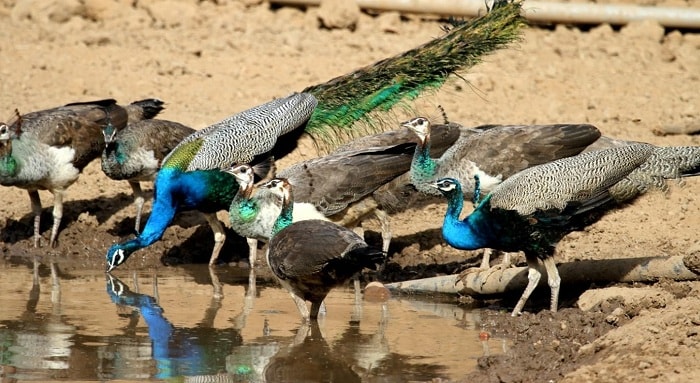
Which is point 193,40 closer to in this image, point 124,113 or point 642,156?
point 124,113

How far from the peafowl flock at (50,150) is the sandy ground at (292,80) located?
450mm

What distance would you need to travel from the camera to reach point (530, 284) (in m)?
9.05

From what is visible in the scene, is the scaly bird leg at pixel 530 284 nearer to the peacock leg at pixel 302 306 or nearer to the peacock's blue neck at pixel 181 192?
the peacock leg at pixel 302 306

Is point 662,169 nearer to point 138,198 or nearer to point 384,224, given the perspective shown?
point 384,224

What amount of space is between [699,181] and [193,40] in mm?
6659

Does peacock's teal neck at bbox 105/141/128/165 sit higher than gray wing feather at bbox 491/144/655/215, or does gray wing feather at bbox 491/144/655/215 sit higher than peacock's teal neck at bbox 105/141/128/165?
gray wing feather at bbox 491/144/655/215

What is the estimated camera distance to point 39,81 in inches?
579

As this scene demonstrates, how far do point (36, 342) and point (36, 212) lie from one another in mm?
3830

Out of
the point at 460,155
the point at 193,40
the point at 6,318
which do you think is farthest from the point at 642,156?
the point at 193,40

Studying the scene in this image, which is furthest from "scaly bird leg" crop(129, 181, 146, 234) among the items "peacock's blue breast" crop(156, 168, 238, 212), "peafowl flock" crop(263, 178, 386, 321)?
"peafowl flock" crop(263, 178, 386, 321)

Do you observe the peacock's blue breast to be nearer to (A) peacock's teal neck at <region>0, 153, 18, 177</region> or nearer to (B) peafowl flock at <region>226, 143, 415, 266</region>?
(B) peafowl flock at <region>226, 143, 415, 266</region>

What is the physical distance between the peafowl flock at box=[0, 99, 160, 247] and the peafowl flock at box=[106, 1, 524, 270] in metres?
1.25

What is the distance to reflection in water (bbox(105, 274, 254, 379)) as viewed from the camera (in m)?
7.50

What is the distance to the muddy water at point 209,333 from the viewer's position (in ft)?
24.7
